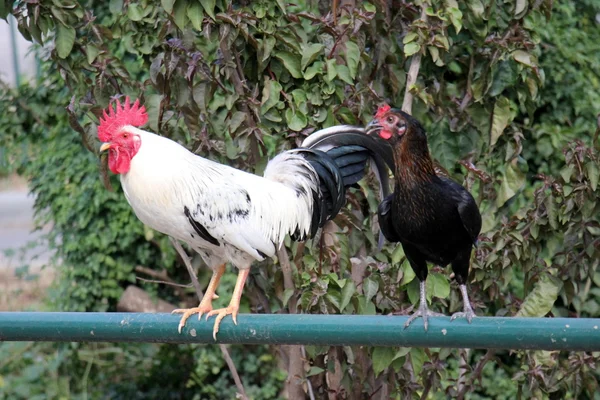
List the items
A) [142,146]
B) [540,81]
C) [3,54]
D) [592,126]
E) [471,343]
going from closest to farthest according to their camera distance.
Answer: [471,343], [142,146], [540,81], [592,126], [3,54]

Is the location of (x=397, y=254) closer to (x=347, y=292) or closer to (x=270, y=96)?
(x=347, y=292)

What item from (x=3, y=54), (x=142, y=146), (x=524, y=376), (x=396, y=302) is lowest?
(x=3, y=54)

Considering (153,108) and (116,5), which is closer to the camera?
(153,108)

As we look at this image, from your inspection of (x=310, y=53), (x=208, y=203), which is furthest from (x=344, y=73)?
(x=208, y=203)

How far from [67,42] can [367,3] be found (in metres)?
1.29

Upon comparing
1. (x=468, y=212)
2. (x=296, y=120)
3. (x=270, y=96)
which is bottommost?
(x=468, y=212)

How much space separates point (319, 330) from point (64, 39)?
71.3 inches

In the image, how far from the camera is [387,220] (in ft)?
11.2

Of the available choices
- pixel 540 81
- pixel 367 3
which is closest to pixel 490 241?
pixel 540 81

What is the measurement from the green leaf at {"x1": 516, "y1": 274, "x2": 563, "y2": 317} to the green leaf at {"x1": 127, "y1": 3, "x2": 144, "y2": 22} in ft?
6.55

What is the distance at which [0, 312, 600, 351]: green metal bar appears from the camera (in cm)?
241

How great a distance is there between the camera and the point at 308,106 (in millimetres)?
3789

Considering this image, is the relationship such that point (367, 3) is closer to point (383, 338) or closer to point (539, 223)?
point (539, 223)

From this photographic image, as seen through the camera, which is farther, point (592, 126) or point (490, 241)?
point (592, 126)
